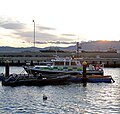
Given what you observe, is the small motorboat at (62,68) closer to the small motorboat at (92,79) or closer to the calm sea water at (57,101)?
the small motorboat at (92,79)

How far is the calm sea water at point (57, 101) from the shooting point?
122ft

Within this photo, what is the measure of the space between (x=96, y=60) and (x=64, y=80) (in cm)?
9384

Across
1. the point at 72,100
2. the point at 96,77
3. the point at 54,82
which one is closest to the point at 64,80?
the point at 54,82

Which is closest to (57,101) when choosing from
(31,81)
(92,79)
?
(31,81)

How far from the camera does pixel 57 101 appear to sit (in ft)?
141

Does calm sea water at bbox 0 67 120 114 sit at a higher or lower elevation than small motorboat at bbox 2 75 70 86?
lower

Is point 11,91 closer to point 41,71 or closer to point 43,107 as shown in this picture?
point 43,107

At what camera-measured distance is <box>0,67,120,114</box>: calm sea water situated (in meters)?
37.1

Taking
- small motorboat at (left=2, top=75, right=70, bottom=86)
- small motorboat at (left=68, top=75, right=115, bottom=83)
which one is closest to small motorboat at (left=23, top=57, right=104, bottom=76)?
small motorboat at (left=68, top=75, right=115, bottom=83)

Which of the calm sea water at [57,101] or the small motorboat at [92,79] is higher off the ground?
the small motorboat at [92,79]

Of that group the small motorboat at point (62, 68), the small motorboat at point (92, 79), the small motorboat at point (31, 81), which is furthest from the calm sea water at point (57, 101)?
the small motorboat at point (62, 68)

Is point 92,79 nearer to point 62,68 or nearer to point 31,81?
point 62,68

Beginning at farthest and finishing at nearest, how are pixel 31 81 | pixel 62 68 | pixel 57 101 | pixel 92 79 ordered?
1. pixel 62 68
2. pixel 92 79
3. pixel 31 81
4. pixel 57 101

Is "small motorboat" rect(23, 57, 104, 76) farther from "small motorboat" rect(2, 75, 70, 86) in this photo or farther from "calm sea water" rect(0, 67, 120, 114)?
"calm sea water" rect(0, 67, 120, 114)
